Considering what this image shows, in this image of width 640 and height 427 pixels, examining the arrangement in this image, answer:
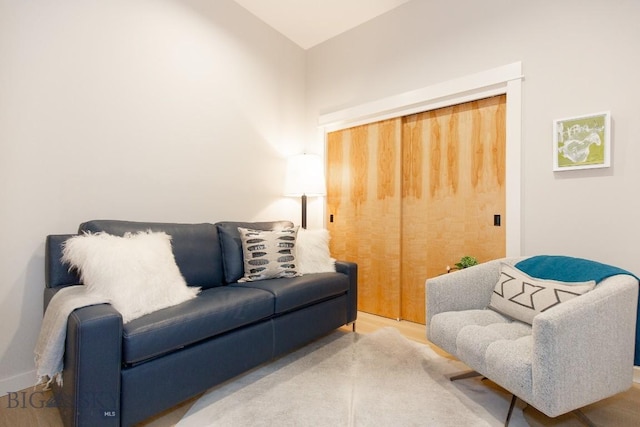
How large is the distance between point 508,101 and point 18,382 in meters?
3.65

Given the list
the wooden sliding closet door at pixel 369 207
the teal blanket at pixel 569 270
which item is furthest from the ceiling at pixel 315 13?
the teal blanket at pixel 569 270

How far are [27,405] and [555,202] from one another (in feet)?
11.1

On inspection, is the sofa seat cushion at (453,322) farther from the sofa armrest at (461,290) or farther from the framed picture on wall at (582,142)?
the framed picture on wall at (582,142)

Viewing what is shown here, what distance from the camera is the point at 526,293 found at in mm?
1709

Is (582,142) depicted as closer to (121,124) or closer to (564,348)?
(564,348)

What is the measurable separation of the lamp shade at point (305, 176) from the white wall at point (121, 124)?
0.25 metres

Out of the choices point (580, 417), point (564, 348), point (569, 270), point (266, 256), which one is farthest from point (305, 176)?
point (580, 417)

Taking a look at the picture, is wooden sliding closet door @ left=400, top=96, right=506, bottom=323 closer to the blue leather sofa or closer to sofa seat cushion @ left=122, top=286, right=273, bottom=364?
the blue leather sofa

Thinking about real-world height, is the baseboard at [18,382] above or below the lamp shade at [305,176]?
below

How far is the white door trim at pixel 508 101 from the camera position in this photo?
7.59 feet

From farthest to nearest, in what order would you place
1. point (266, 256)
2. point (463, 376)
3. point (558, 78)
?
point (266, 256)
point (558, 78)
point (463, 376)

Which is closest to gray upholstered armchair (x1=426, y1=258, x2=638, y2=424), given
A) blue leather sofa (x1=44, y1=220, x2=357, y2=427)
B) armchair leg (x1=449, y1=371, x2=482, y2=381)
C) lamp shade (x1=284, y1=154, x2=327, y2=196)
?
armchair leg (x1=449, y1=371, x2=482, y2=381)

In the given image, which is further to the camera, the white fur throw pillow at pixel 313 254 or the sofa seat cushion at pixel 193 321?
the white fur throw pillow at pixel 313 254

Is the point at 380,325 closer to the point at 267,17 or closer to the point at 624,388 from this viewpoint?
the point at 624,388
